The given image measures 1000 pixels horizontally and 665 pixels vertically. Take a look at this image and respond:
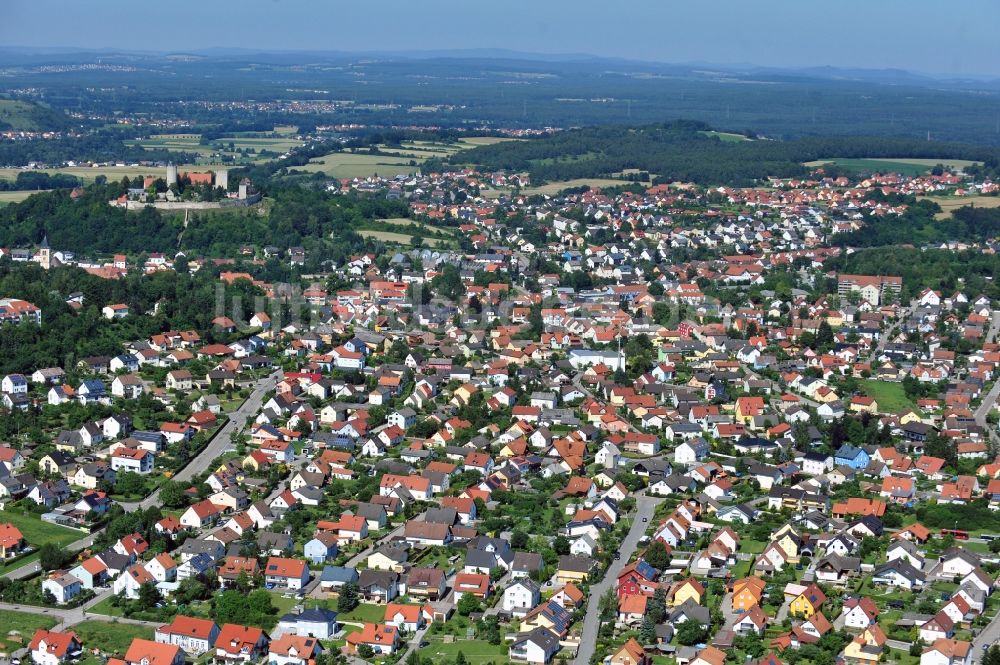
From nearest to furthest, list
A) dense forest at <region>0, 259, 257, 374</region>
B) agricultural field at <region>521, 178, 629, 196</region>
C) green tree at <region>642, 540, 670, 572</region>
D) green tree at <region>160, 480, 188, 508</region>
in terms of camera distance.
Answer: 1. green tree at <region>642, 540, 670, 572</region>
2. green tree at <region>160, 480, 188, 508</region>
3. dense forest at <region>0, 259, 257, 374</region>
4. agricultural field at <region>521, 178, 629, 196</region>

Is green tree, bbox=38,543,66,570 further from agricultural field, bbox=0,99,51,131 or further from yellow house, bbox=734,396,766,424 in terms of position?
agricultural field, bbox=0,99,51,131

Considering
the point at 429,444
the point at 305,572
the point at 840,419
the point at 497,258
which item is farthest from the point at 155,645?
the point at 497,258

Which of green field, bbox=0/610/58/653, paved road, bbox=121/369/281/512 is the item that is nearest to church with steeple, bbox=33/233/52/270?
paved road, bbox=121/369/281/512

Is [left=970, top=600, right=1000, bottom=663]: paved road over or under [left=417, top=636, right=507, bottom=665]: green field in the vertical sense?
over

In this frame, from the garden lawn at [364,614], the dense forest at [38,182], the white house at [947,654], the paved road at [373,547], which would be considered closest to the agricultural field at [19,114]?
the dense forest at [38,182]

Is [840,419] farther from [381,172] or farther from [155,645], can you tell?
[381,172]

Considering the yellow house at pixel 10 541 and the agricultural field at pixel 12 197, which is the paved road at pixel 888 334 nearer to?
the yellow house at pixel 10 541
